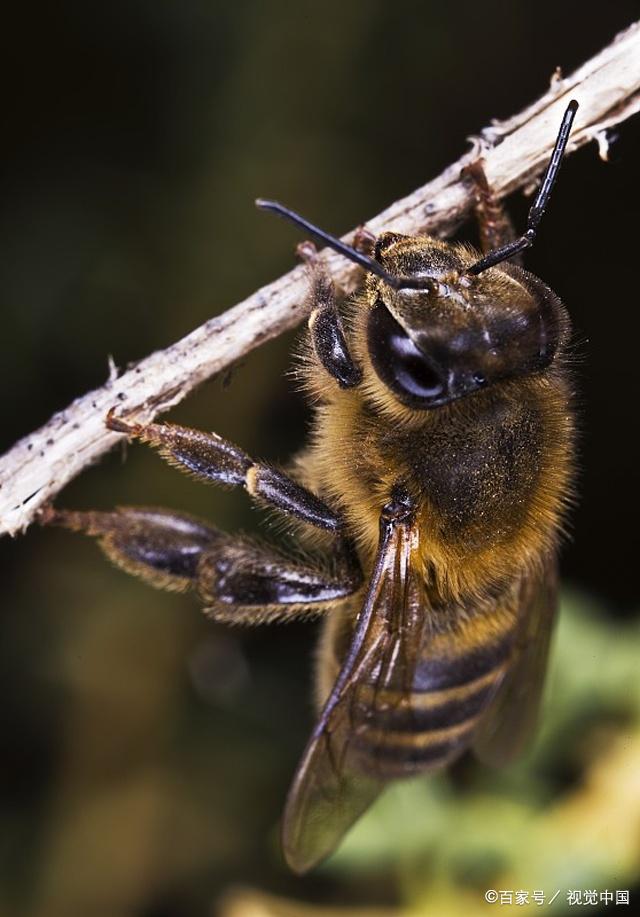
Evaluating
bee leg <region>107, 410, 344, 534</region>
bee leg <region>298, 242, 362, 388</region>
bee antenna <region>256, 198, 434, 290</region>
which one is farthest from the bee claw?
bee antenna <region>256, 198, 434, 290</region>

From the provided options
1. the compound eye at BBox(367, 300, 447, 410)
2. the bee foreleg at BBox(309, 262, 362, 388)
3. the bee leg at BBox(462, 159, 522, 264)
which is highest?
the bee leg at BBox(462, 159, 522, 264)

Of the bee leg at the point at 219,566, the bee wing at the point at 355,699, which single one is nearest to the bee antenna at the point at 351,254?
the bee wing at the point at 355,699

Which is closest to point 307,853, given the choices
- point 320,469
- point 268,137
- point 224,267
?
point 320,469

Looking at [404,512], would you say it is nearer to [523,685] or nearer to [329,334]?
[329,334]

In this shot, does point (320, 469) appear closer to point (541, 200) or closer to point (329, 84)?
point (541, 200)

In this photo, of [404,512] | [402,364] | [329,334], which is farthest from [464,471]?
[329,334]

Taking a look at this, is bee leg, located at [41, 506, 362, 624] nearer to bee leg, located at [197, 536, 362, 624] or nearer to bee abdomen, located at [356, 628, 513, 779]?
bee leg, located at [197, 536, 362, 624]

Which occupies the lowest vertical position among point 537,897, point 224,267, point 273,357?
point 537,897
